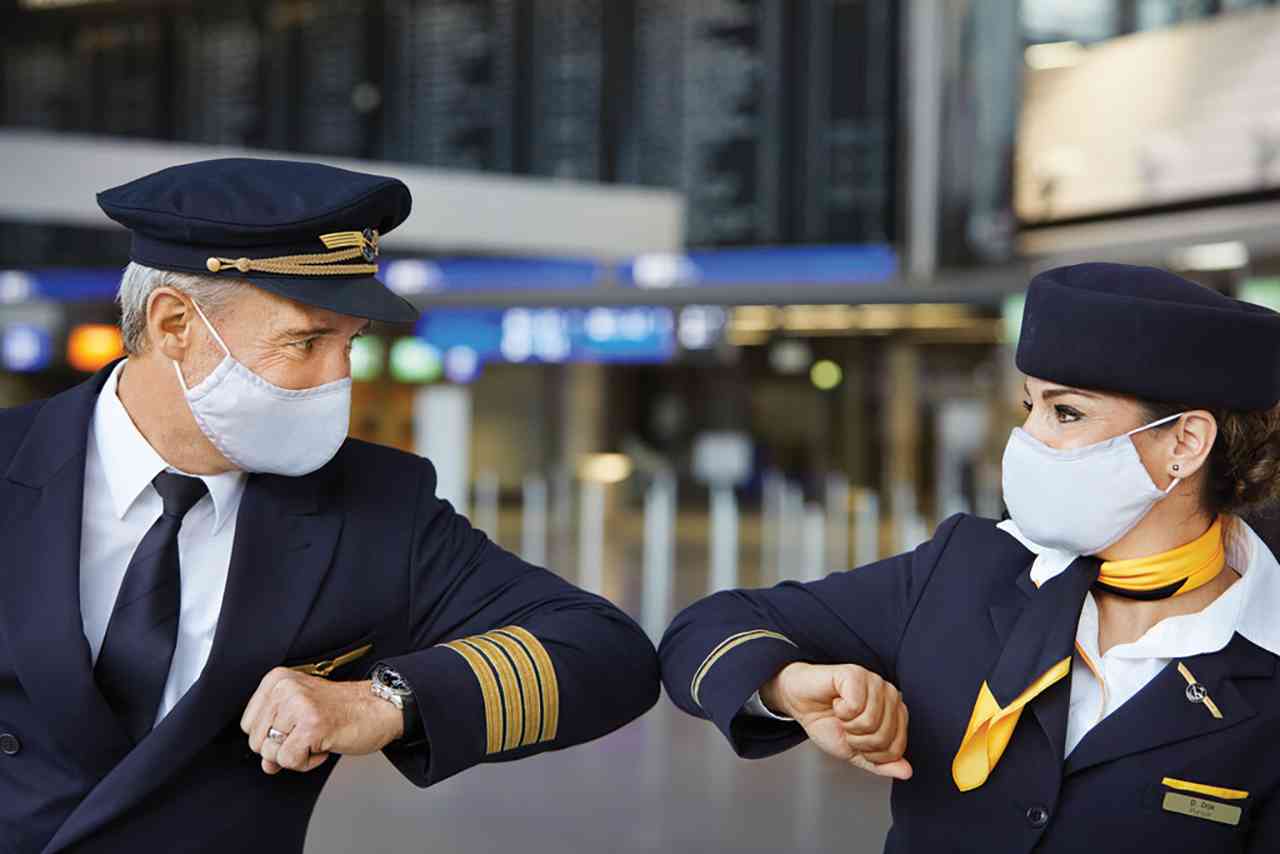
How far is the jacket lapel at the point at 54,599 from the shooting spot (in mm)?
1613

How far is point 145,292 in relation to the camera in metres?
1.71

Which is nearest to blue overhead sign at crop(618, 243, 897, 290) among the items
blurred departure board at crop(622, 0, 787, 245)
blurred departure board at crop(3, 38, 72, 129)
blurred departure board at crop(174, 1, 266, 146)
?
blurred departure board at crop(622, 0, 787, 245)

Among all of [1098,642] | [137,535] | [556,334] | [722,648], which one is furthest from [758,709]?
[556,334]

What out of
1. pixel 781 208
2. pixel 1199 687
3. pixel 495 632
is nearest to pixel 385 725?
pixel 495 632

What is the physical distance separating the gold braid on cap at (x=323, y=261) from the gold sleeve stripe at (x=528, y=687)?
455mm

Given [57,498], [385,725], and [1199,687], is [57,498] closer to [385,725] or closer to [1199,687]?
[385,725]

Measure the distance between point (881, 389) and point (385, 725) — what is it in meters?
9.82

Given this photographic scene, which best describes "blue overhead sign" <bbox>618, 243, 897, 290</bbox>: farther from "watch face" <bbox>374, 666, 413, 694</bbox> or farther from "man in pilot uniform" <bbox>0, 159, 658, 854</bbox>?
"watch face" <bbox>374, 666, 413, 694</bbox>

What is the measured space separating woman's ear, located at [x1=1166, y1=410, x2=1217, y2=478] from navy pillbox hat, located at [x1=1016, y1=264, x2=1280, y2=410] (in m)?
0.04

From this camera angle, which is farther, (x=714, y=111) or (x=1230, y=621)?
(x=714, y=111)

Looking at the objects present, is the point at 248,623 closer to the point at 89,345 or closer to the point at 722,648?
the point at 722,648

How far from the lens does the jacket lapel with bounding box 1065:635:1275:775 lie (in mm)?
1611

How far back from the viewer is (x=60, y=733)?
162 cm

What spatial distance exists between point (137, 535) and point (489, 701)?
0.45m
